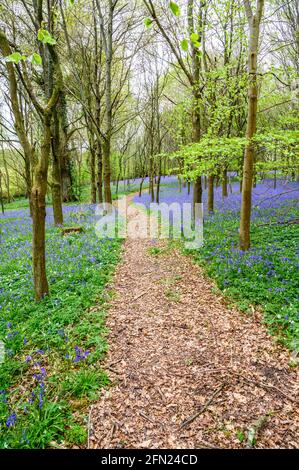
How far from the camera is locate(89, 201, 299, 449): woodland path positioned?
134 inches

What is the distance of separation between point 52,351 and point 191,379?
2.37 m

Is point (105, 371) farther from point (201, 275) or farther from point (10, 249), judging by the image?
point (10, 249)

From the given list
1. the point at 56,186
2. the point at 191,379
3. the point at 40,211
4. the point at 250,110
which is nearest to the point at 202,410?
the point at 191,379

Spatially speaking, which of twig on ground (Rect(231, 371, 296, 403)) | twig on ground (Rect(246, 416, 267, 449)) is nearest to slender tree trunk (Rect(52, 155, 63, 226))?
twig on ground (Rect(231, 371, 296, 403))

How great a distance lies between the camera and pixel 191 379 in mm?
4262

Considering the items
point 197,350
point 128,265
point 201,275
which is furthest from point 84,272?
point 197,350

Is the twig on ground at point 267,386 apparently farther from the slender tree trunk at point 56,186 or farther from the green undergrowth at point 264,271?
the slender tree trunk at point 56,186

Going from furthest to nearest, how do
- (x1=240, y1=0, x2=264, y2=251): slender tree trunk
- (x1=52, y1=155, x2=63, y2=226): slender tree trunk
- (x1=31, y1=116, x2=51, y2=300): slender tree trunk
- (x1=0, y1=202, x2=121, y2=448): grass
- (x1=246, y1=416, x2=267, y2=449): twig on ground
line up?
(x1=52, y1=155, x2=63, y2=226): slender tree trunk, (x1=240, y1=0, x2=264, y2=251): slender tree trunk, (x1=31, y1=116, x2=51, y2=300): slender tree trunk, (x1=0, y1=202, x2=121, y2=448): grass, (x1=246, y1=416, x2=267, y2=449): twig on ground

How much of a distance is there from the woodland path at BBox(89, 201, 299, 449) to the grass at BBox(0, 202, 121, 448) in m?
0.29

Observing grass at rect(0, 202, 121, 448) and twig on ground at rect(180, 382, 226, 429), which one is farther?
twig on ground at rect(180, 382, 226, 429)

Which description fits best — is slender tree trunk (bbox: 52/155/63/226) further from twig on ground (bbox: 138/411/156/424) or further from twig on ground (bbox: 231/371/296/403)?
twig on ground (bbox: 231/371/296/403)

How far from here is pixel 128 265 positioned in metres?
9.23

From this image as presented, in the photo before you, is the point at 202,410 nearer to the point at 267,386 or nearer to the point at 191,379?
the point at 191,379

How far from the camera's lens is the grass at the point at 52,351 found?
3.38 meters
